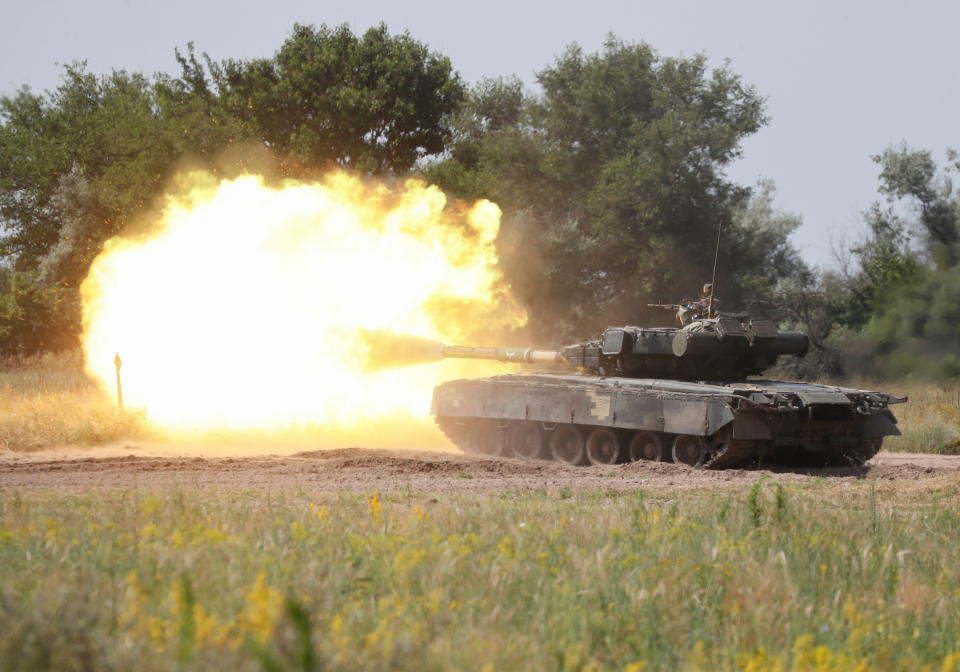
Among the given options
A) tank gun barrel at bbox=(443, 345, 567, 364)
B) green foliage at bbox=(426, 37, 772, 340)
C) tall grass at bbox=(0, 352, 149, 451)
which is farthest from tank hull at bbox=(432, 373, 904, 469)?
green foliage at bbox=(426, 37, 772, 340)

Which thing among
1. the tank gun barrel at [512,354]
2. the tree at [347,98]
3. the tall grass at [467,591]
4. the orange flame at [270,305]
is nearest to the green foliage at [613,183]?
the tree at [347,98]

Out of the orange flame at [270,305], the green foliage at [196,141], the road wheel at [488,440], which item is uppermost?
the green foliage at [196,141]

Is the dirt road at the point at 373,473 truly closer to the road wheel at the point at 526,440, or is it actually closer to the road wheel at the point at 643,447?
the road wheel at the point at 643,447

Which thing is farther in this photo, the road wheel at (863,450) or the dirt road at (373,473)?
the road wheel at (863,450)

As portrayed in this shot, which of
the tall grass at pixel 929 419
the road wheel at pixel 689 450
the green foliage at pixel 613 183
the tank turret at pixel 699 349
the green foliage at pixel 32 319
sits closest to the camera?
the road wheel at pixel 689 450

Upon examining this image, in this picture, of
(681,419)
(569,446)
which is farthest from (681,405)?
(569,446)

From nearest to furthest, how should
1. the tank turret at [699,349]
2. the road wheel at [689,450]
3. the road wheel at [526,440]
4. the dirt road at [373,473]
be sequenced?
the dirt road at [373,473] → the road wheel at [689,450] → the tank turret at [699,349] → the road wheel at [526,440]

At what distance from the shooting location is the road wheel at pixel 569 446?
19375mm

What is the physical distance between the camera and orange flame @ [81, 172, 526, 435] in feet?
81.5

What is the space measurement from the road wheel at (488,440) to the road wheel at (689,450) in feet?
12.5

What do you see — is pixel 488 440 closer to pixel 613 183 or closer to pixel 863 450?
pixel 863 450

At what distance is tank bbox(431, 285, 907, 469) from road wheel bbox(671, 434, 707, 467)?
0.06 ft

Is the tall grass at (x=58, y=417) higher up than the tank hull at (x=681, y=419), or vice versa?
the tall grass at (x=58, y=417)

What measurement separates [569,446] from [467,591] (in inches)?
526
